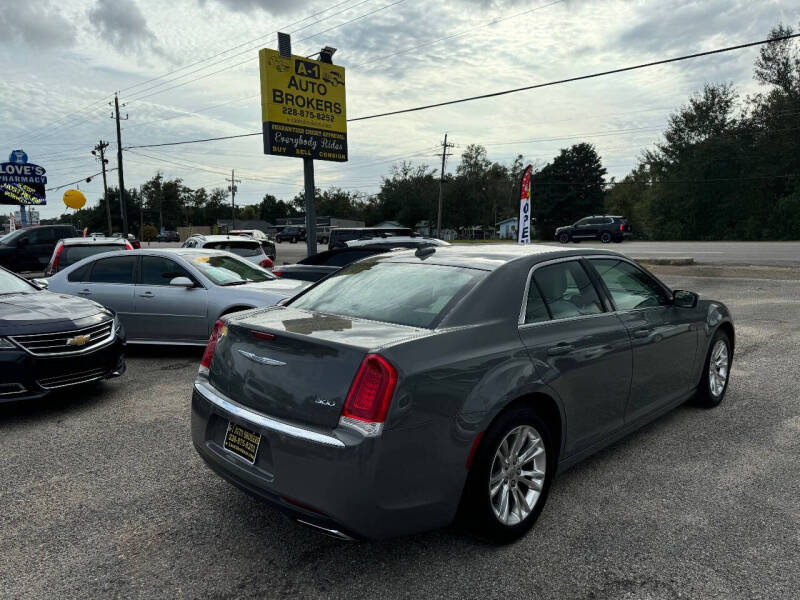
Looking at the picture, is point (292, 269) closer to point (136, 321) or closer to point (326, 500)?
point (136, 321)

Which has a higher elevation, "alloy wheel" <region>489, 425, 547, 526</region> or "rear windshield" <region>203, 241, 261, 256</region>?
"rear windshield" <region>203, 241, 261, 256</region>

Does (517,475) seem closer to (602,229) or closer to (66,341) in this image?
(66,341)

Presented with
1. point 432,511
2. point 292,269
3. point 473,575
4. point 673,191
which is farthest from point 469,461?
point 673,191

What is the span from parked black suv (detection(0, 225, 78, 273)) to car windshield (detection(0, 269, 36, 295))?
14.6m

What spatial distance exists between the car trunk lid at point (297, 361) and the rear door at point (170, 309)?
410cm

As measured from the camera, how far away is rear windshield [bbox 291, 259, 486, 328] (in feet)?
9.62

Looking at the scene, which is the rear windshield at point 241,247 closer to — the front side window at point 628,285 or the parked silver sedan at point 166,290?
the parked silver sedan at point 166,290

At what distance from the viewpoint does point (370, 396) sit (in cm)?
234

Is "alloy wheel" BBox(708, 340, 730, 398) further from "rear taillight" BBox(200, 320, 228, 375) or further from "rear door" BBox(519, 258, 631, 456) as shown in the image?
"rear taillight" BBox(200, 320, 228, 375)

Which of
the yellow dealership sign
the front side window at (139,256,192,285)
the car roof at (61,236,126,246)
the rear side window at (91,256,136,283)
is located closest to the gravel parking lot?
the front side window at (139,256,192,285)

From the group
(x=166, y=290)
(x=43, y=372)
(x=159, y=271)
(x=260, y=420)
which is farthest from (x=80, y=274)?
(x=260, y=420)

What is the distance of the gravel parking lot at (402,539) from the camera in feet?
8.11

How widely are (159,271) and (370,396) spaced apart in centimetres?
581

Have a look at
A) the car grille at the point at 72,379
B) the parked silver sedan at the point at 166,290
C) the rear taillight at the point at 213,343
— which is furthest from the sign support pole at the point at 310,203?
the rear taillight at the point at 213,343
